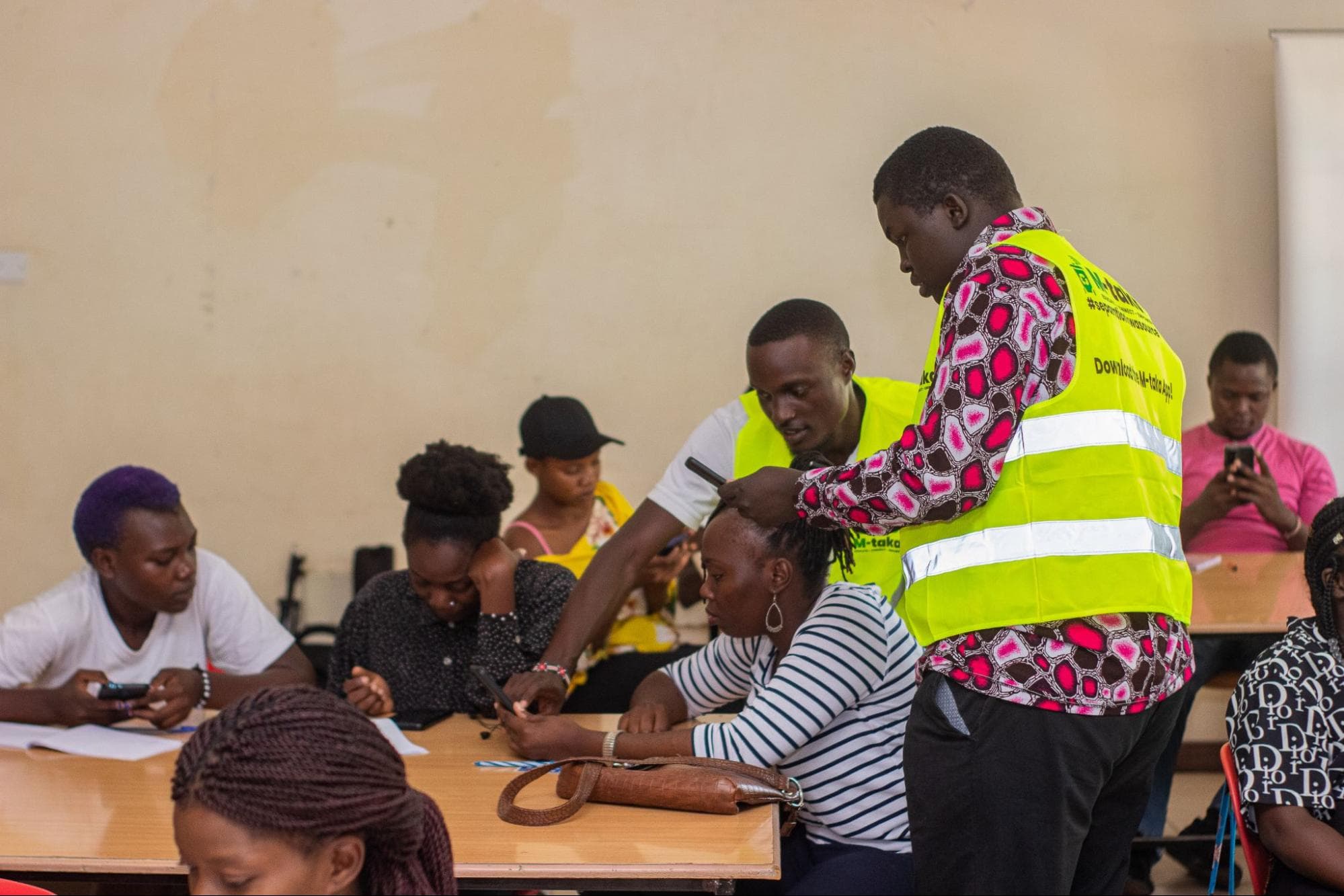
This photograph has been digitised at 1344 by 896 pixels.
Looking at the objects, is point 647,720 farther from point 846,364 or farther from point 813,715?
point 846,364

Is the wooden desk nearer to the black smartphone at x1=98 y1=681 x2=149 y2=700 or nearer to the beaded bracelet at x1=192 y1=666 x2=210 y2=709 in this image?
the black smartphone at x1=98 y1=681 x2=149 y2=700

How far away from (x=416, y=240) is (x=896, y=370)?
199cm

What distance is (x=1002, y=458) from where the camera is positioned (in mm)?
1915

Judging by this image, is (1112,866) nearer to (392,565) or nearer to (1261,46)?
(392,565)

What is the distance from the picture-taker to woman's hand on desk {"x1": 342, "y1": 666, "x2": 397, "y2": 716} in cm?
299

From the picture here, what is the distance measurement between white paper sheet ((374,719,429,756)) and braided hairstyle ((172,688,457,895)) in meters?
1.25

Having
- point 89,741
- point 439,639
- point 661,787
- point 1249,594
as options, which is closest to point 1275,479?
point 1249,594

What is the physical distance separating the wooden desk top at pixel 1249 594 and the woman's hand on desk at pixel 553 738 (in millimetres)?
1754

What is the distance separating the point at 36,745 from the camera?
2723 mm

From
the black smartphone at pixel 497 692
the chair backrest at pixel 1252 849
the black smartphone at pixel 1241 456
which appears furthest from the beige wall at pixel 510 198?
the chair backrest at pixel 1252 849

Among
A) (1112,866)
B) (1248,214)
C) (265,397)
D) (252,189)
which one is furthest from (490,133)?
(1112,866)

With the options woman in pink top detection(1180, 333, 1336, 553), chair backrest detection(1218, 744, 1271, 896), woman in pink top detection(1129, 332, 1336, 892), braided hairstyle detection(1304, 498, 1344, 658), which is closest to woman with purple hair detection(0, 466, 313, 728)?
chair backrest detection(1218, 744, 1271, 896)

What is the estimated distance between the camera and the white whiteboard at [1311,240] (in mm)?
5090

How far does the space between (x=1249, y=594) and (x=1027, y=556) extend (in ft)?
7.57
